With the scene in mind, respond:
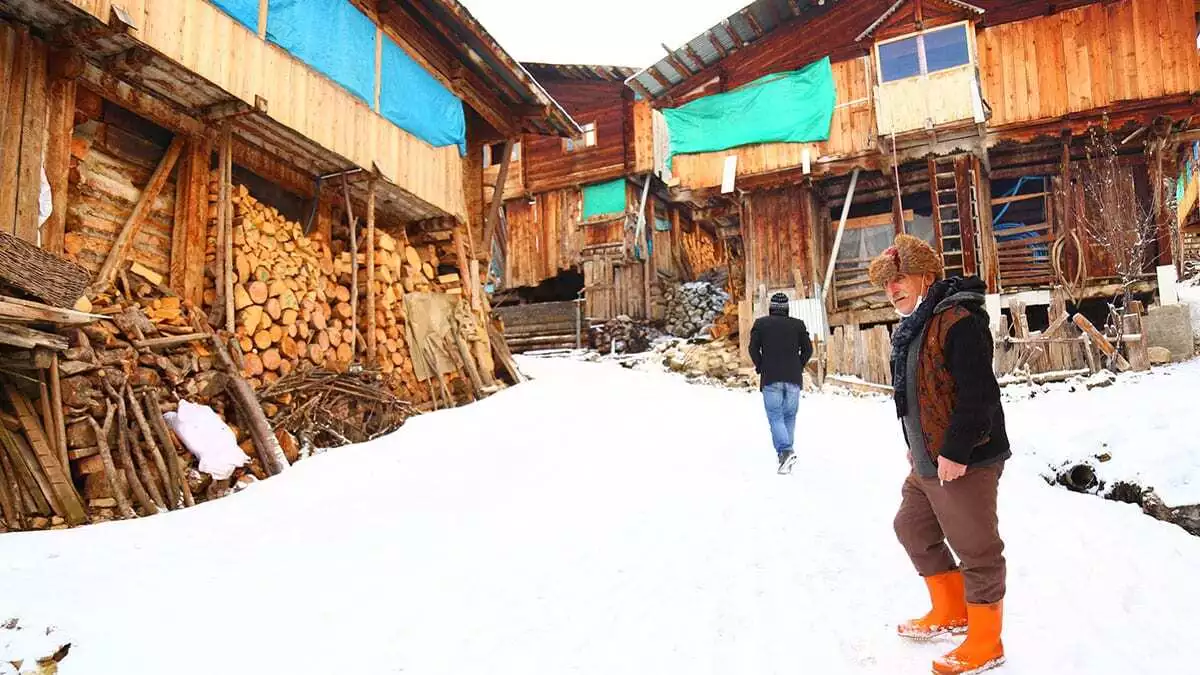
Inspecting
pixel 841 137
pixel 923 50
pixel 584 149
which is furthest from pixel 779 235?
pixel 584 149

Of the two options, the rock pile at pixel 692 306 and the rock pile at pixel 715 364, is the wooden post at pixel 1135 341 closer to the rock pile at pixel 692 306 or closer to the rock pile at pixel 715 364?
the rock pile at pixel 715 364

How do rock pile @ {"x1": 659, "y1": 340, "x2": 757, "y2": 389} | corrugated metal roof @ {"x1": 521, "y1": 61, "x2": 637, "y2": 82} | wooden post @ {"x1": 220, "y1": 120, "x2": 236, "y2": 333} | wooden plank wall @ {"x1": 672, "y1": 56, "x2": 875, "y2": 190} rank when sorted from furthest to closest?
corrugated metal roof @ {"x1": 521, "y1": 61, "x2": 637, "y2": 82}, wooden plank wall @ {"x1": 672, "y1": 56, "x2": 875, "y2": 190}, rock pile @ {"x1": 659, "y1": 340, "x2": 757, "y2": 389}, wooden post @ {"x1": 220, "y1": 120, "x2": 236, "y2": 333}

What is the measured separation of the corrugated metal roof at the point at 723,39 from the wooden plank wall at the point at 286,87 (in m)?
7.46

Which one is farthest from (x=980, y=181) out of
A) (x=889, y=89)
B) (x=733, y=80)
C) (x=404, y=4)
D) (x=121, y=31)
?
(x=121, y=31)

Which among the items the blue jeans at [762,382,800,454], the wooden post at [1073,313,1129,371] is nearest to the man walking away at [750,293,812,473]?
the blue jeans at [762,382,800,454]

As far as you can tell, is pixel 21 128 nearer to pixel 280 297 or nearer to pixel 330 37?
pixel 280 297

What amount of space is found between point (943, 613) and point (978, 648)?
1.04ft

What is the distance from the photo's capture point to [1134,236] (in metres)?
13.3

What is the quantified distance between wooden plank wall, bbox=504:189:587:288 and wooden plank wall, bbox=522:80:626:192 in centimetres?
55

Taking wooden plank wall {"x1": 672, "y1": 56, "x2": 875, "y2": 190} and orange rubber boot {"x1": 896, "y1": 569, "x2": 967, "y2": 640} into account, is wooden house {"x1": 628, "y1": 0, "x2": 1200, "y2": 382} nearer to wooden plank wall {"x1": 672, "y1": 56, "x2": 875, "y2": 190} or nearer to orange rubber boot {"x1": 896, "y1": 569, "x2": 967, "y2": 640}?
wooden plank wall {"x1": 672, "y1": 56, "x2": 875, "y2": 190}

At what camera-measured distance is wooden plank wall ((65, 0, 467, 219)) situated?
6.25 meters

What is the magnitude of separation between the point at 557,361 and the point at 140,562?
502 inches

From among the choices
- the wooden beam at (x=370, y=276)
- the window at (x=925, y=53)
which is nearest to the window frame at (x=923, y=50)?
the window at (x=925, y=53)

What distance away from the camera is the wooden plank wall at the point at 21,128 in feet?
17.9
